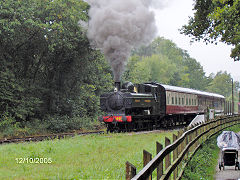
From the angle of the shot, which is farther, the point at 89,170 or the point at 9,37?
the point at 9,37

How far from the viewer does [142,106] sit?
19.3 m

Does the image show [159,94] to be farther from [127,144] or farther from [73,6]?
[127,144]

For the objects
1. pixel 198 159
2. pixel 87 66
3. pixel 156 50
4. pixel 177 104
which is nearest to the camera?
pixel 198 159

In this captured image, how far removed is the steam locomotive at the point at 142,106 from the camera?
18.3 m

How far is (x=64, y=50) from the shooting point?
2259cm

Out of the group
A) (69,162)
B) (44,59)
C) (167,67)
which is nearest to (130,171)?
(69,162)

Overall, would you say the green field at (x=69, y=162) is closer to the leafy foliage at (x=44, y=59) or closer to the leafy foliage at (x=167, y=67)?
the leafy foliage at (x=44, y=59)

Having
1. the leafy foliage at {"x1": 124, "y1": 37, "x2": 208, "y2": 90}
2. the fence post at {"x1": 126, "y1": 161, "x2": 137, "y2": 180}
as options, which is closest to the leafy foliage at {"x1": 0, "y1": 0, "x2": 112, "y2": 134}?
the leafy foliage at {"x1": 124, "y1": 37, "x2": 208, "y2": 90}

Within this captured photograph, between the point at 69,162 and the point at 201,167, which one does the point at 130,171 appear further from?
the point at 69,162

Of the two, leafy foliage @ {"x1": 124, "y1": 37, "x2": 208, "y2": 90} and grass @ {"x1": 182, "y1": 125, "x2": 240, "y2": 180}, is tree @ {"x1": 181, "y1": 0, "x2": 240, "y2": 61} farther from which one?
leafy foliage @ {"x1": 124, "y1": 37, "x2": 208, "y2": 90}

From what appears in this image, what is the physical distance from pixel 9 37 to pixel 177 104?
12700 millimetres

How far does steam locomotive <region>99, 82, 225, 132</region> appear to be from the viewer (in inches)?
722

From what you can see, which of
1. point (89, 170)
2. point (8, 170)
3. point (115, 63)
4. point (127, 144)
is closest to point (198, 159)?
point (89, 170)

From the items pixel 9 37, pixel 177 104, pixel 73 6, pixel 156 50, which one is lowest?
pixel 177 104
